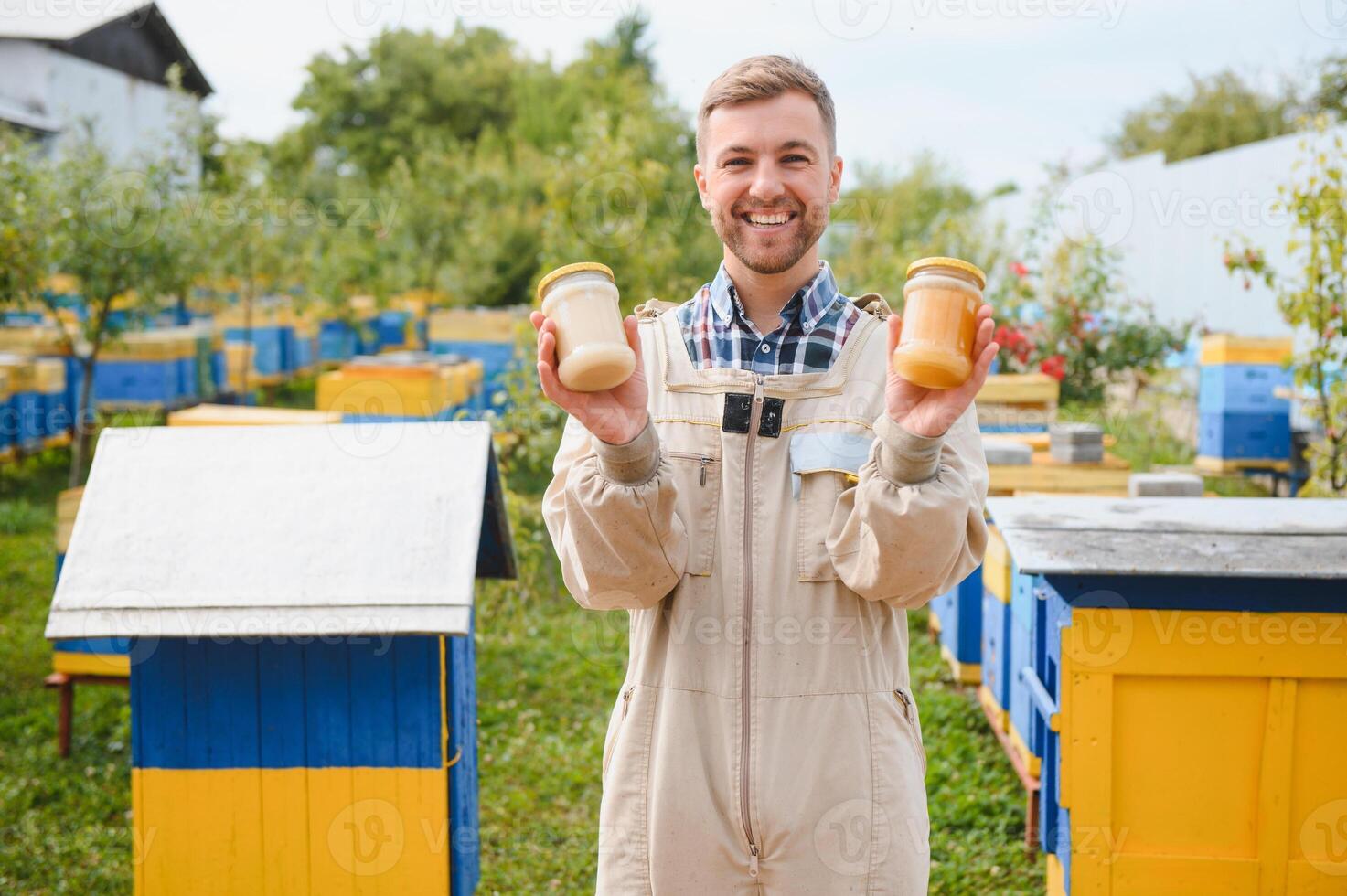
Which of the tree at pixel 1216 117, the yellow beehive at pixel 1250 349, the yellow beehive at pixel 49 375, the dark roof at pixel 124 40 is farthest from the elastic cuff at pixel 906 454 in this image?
the tree at pixel 1216 117

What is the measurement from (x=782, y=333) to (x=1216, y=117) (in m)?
28.1

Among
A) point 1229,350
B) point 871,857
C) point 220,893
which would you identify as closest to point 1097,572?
point 871,857

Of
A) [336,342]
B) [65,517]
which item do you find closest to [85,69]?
[336,342]

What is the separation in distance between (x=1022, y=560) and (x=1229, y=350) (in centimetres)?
757

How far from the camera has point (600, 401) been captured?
167 centimetres

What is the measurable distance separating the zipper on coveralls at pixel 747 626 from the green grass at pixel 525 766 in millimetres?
2392

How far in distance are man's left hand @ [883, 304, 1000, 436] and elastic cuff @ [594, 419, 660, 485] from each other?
0.36m

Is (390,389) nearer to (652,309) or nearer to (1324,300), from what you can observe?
(1324,300)

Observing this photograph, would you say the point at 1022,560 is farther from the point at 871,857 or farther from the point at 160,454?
the point at 160,454

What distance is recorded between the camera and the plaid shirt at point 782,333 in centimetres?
189

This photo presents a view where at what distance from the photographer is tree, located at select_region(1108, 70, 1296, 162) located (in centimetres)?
2512

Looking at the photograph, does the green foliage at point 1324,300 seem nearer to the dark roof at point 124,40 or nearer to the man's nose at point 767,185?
the man's nose at point 767,185

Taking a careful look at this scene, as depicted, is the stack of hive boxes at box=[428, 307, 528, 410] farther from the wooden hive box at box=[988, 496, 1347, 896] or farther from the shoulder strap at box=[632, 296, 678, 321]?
the shoulder strap at box=[632, 296, 678, 321]

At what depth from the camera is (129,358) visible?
37.6ft
